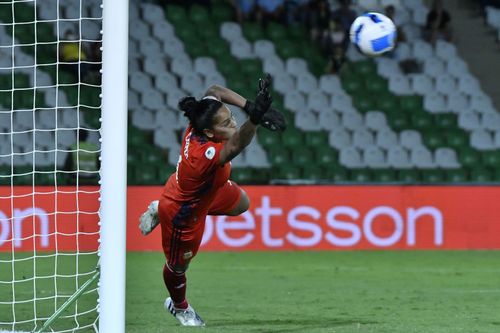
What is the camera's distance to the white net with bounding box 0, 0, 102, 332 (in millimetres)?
11020

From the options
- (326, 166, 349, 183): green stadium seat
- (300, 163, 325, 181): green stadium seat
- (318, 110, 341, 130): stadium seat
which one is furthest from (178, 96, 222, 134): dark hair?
(318, 110, 341, 130): stadium seat

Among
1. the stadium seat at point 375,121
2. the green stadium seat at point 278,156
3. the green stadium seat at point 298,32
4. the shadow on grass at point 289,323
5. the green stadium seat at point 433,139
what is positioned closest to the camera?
the shadow on grass at point 289,323

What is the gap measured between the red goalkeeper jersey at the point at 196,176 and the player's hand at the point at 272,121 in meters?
1.08

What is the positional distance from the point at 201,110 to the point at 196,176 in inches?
19.1

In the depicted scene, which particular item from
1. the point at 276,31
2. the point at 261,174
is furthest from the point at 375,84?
the point at 261,174

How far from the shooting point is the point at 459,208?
48.5 feet

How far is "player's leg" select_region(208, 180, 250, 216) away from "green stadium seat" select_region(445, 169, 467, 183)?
32.0 feet

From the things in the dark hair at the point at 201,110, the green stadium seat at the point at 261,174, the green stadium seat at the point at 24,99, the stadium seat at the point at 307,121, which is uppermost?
the dark hair at the point at 201,110

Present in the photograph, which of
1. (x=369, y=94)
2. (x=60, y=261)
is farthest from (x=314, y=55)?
(x=60, y=261)

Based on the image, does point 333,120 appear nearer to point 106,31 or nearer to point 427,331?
point 427,331

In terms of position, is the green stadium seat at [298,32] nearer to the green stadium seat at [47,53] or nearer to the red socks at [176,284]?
the green stadium seat at [47,53]

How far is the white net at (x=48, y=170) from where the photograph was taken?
Answer: 11.0 meters

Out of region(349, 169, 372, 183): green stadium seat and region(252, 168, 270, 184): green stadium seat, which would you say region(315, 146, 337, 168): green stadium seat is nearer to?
region(349, 169, 372, 183): green stadium seat

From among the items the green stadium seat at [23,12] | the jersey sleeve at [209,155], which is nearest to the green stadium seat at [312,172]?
the green stadium seat at [23,12]
